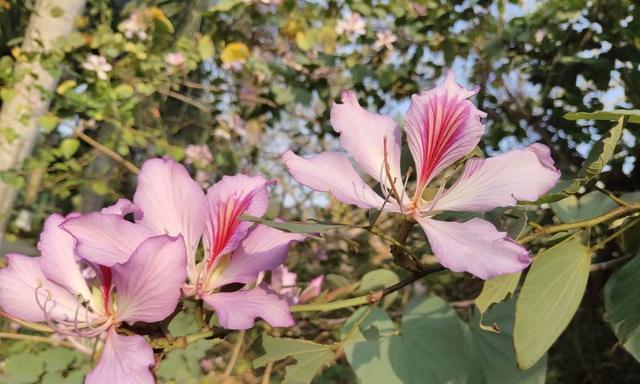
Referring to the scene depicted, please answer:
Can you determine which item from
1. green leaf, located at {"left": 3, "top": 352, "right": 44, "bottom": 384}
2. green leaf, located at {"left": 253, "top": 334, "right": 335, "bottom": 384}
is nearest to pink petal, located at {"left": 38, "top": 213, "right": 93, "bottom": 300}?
green leaf, located at {"left": 253, "top": 334, "right": 335, "bottom": 384}

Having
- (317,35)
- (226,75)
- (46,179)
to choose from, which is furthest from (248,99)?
(46,179)

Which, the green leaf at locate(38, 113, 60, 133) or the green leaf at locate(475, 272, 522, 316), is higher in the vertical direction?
the green leaf at locate(475, 272, 522, 316)

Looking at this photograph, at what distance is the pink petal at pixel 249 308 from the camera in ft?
1.25

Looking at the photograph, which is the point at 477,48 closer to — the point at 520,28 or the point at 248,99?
the point at 520,28

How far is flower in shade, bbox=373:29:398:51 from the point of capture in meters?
1.72

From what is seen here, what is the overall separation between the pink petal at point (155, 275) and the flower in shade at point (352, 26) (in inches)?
58.6

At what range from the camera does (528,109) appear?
1437 millimetres

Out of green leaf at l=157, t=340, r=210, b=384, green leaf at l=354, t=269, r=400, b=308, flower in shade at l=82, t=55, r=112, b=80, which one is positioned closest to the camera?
green leaf at l=354, t=269, r=400, b=308

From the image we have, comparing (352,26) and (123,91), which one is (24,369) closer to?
(123,91)

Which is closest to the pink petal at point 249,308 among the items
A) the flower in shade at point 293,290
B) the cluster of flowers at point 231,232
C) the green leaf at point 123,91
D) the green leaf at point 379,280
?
the cluster of flowers at point 231,232

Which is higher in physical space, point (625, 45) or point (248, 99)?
point (625, 45)

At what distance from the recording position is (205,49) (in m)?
1.86

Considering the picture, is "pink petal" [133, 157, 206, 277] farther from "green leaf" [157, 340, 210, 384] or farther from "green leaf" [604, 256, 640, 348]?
"green leaf" [157, 340, 210, 384]

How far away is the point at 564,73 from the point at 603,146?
92 centimetres
